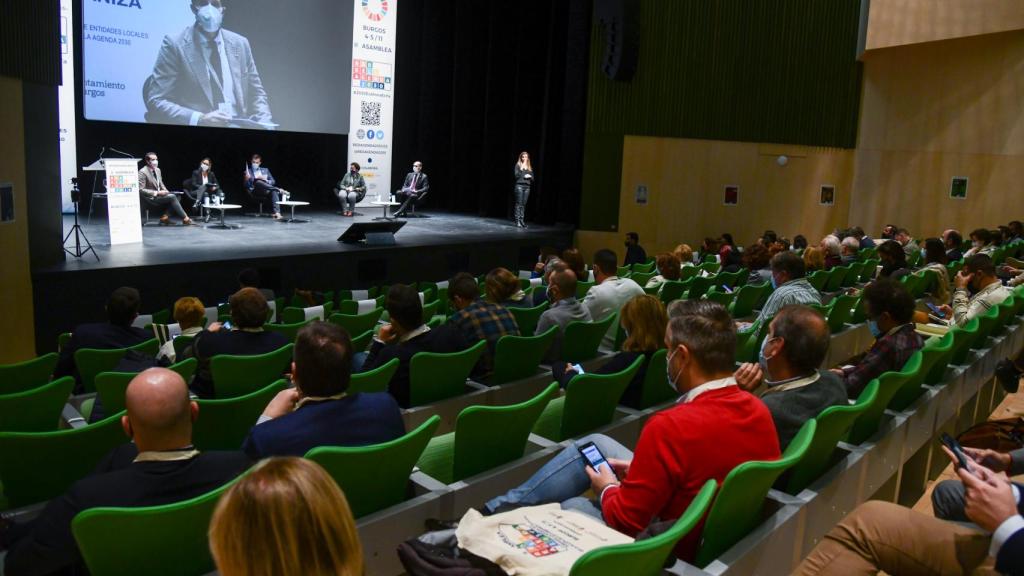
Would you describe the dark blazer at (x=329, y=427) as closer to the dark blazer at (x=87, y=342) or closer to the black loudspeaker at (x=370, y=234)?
the dark blazer at (x=87, y=342)

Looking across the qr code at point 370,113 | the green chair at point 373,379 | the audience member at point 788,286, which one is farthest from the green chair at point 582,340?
the qr code at point 370,113

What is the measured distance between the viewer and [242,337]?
160 inches

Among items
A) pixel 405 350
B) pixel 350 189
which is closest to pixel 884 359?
pixel 405 350

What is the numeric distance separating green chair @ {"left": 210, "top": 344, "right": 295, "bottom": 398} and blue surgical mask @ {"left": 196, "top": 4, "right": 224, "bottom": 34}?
964 centimetres

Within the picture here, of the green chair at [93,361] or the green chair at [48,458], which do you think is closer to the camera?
the green chair at [48,458]

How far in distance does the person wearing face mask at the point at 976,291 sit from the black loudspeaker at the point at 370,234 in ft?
22.9

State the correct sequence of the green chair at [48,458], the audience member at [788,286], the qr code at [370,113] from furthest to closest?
the qr code at [370,113]
the audience member at [788,286]
the green chair at [48,458]

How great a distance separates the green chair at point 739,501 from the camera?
1.98 meters

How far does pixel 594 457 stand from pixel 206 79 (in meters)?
11.4

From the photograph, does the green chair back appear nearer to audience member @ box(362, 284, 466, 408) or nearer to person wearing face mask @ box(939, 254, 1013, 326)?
audience member @ box(362, 284, 466, 408)

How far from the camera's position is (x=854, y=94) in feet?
46.3

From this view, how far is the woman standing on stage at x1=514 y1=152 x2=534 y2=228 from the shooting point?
549 inches

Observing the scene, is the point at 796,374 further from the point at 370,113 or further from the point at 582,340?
the point at 370,113

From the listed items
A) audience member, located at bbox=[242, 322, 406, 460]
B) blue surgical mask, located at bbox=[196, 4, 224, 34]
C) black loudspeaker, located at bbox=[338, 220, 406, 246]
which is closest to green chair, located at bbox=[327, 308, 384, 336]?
audience member, located at bbox=[242, 322, 406, 460]
